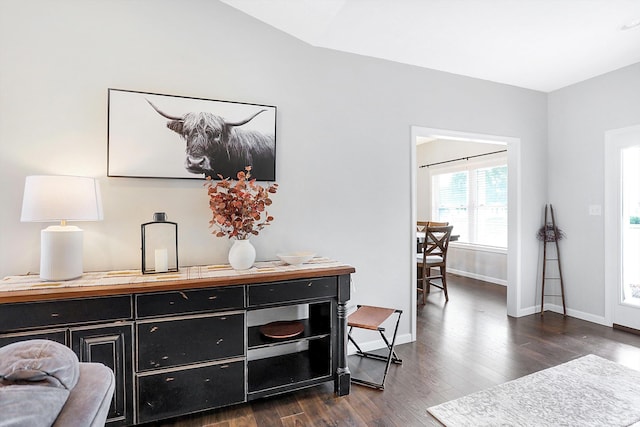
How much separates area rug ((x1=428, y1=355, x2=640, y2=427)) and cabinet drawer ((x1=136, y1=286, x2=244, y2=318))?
1.38m

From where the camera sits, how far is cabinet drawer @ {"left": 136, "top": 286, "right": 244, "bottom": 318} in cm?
183

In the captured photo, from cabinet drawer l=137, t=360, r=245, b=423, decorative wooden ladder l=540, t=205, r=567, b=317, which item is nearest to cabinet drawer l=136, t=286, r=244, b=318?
cabinet drawer l=137, t=360, r=245, b=423

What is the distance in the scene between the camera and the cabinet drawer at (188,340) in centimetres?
184

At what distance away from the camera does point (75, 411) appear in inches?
35.2

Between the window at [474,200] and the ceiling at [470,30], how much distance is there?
7.38ft


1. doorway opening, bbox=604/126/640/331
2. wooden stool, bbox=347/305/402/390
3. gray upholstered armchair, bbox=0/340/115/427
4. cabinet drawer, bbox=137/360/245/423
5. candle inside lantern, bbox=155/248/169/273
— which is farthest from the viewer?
doorway opening, bbox=604/126/640/331

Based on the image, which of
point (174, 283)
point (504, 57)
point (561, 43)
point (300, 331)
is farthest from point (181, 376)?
point (561, 43)

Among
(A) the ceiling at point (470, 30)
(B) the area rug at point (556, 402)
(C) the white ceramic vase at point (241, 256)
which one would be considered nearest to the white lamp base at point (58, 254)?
(C) the white ceramic vase at point (241, 256)

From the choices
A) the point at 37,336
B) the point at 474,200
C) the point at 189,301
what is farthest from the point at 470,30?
the point at 474,200

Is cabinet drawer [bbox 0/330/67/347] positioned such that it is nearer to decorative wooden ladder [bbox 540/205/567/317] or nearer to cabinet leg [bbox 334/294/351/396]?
cabinet leg [bbox 334/294/351/396]

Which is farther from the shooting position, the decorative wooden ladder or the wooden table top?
the decorative wooden ladder

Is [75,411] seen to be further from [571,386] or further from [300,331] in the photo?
[571,386]

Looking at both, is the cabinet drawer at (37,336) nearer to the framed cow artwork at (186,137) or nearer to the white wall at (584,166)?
the framed cow artwork at (186,137)

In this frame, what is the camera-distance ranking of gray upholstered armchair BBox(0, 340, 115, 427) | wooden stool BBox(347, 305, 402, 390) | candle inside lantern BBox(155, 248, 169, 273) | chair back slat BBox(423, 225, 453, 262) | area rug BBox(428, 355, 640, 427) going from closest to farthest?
gray upholstered armchair BBox(0, 340, 115, 427) → area rug BBox(428, 355, 640, 427) → candle inside lantern BBox(155, 248, 169, 273) → wooden stool BBox(347, 305, 402, 390) → chair back slat BBox(423, 225, 453, 262)
